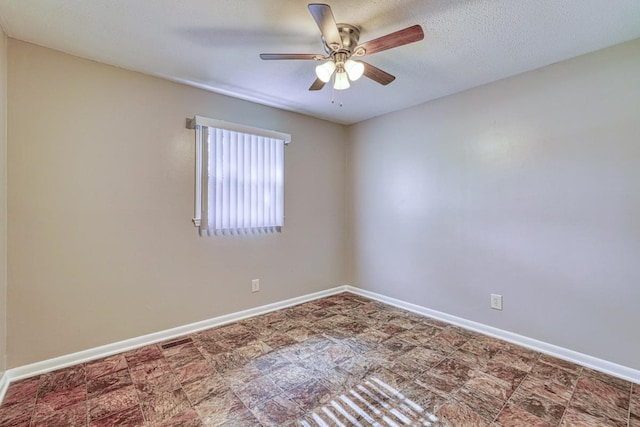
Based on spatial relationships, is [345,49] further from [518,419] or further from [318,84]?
[518,419]

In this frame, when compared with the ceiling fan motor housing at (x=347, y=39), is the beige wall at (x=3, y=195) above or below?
below

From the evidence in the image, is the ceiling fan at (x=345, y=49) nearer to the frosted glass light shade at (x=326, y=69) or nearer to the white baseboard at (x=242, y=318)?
the frosted glass light shade at (x=326, y=69)

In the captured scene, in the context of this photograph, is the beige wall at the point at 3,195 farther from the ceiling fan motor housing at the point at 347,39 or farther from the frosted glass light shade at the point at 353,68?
the frosted glass light shade at the point at 353,68

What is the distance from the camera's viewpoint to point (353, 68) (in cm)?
185

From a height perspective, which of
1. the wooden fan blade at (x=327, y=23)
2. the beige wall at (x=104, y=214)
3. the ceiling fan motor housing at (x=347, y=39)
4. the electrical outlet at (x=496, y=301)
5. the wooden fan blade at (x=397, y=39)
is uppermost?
the ceiling fan motor housing at (x=347, y=39)

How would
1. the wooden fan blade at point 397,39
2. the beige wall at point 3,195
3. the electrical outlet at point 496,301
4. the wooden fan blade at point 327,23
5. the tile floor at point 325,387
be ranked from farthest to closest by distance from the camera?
1. the electrical outlet at point 496,301
2. the beige wall at point 3,195
3. the tile floor at point 325,387
4. the wooden fan blade at point 397,39
5. the wooden fan blade at point 327,23

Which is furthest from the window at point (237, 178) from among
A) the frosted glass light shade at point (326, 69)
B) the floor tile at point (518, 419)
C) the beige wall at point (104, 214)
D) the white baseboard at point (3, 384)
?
the floor tile at point (518, 419)

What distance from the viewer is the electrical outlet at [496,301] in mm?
2721

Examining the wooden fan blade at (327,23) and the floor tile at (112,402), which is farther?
the floor tile at (112,402)

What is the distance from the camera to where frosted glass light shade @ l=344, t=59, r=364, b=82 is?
1.83 meters

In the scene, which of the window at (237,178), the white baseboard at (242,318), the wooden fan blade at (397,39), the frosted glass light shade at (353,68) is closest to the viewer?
the wooden fan blade at (397,39)

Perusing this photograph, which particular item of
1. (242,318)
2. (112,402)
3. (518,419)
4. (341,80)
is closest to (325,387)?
(518,419)

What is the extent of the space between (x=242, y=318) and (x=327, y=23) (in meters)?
2.77

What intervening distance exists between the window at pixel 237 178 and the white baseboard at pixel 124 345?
0.87 m
